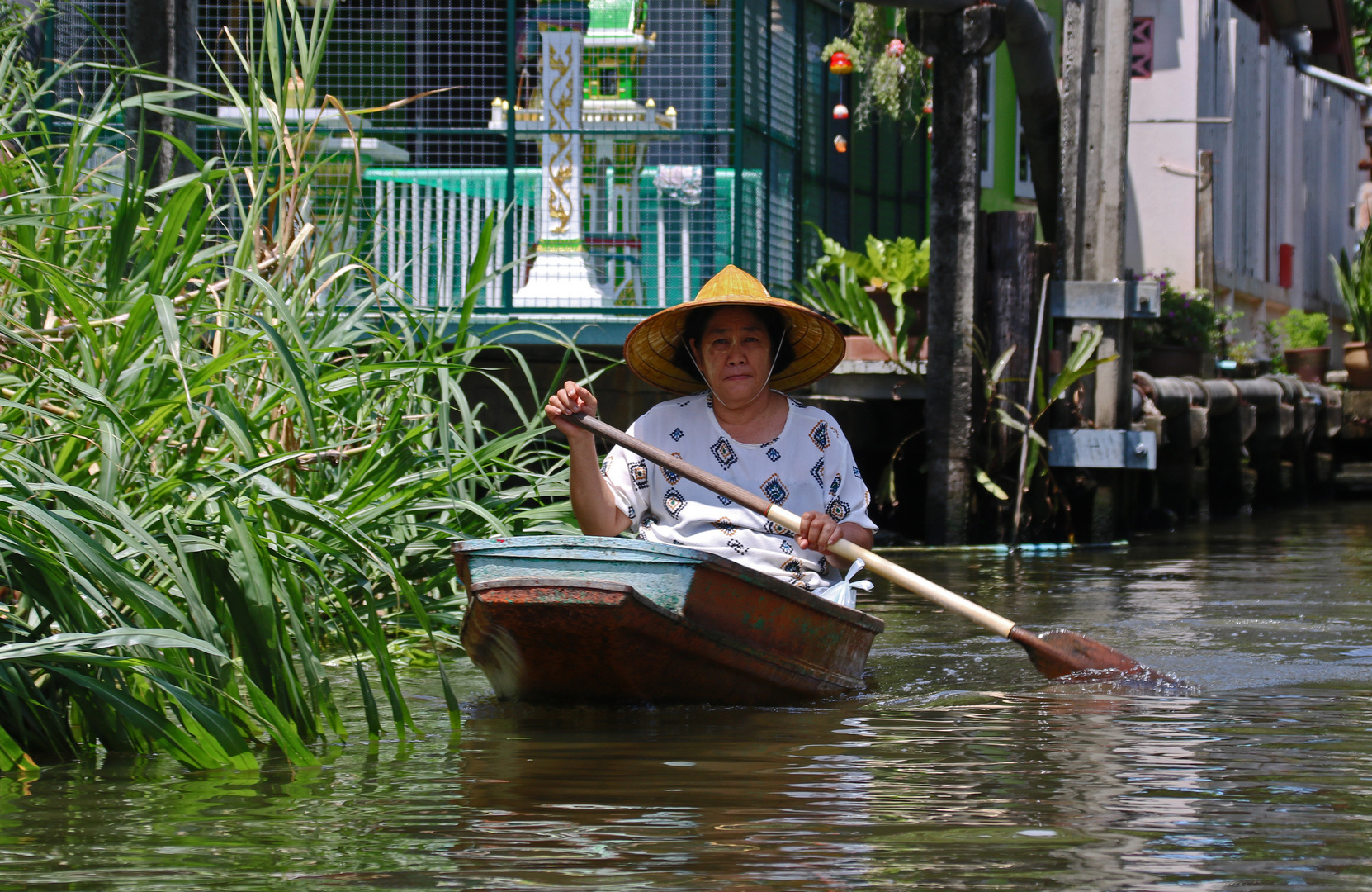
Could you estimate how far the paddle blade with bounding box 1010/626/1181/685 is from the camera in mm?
4844

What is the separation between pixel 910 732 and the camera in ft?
13.2

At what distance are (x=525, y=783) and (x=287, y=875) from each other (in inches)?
32.3

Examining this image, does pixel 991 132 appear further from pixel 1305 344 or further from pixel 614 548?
pixel 614 548

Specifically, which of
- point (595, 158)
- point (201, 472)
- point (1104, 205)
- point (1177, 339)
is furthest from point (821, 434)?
point (1177, 339)

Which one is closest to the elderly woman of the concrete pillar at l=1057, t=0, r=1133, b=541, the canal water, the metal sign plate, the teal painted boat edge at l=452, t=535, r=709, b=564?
the canal water

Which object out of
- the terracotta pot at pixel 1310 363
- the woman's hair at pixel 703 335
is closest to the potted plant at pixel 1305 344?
the terracotta pot at pixel 1310 363

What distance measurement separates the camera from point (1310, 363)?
703 inches

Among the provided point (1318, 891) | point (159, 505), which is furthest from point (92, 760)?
point (1318, 891)

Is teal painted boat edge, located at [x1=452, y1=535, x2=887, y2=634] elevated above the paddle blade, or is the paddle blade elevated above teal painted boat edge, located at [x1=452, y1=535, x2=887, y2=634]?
teal painted boat edge, located at [x1=452, y1=535, x2=887, y2=634]

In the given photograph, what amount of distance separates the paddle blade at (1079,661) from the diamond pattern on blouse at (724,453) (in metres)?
0.99

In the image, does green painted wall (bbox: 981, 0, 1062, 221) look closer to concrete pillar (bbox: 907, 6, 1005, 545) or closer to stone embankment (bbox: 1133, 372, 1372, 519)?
stone embankment (bbox: 1133, 372, 1372, 519)

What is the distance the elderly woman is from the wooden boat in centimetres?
44

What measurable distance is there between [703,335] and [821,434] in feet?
1.53

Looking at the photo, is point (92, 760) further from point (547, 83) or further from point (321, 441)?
point (547, 83)
